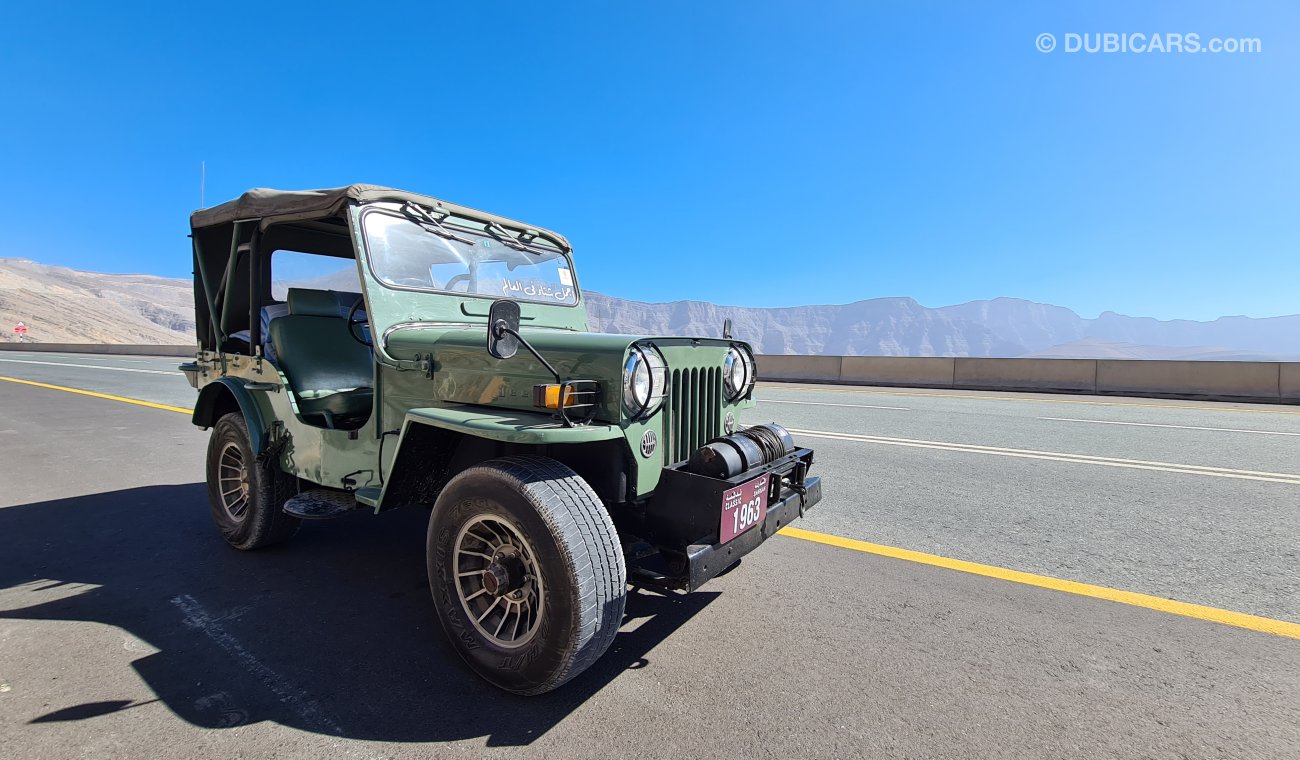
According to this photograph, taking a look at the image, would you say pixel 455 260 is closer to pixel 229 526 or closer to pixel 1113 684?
pixel 229 526

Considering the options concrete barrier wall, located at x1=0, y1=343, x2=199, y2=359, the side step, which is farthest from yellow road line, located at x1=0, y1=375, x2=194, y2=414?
concrete barrier wall, located at x1=0, y1=343, x2=199, y2=359

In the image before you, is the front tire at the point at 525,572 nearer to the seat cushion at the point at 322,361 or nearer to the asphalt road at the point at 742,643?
the asphalt road at the point at 742,643

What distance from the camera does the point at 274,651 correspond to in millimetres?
2564

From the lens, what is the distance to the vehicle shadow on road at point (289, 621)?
2170 mm

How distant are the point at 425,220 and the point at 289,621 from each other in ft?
6.87

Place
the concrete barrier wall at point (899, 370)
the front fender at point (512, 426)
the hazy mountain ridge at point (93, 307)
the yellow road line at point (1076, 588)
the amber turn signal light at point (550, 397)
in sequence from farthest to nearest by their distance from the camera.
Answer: the hazy mountain ridge at point (93, 307) → the concrete barrier wall at point (899, 370) → the yellow road line at point (1076, 588) → the amber turn signal light at point (550, 397) → the front fender at point (512, 426)

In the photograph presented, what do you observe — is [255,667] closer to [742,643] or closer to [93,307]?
[742,643]

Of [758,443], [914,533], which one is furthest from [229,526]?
[914,533]

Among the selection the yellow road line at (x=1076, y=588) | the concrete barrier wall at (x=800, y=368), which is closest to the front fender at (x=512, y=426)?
the yellow road line at (x=1076, y=588)

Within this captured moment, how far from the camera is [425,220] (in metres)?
3.41

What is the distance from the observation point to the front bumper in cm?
Answer: 231

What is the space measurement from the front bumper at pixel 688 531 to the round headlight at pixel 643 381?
30cm

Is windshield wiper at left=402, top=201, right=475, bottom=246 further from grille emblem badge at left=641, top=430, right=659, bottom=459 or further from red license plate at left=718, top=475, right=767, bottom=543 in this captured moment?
red license plate at left=718, top=475, right=767, bottom=543

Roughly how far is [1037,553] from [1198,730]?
5.37ft
